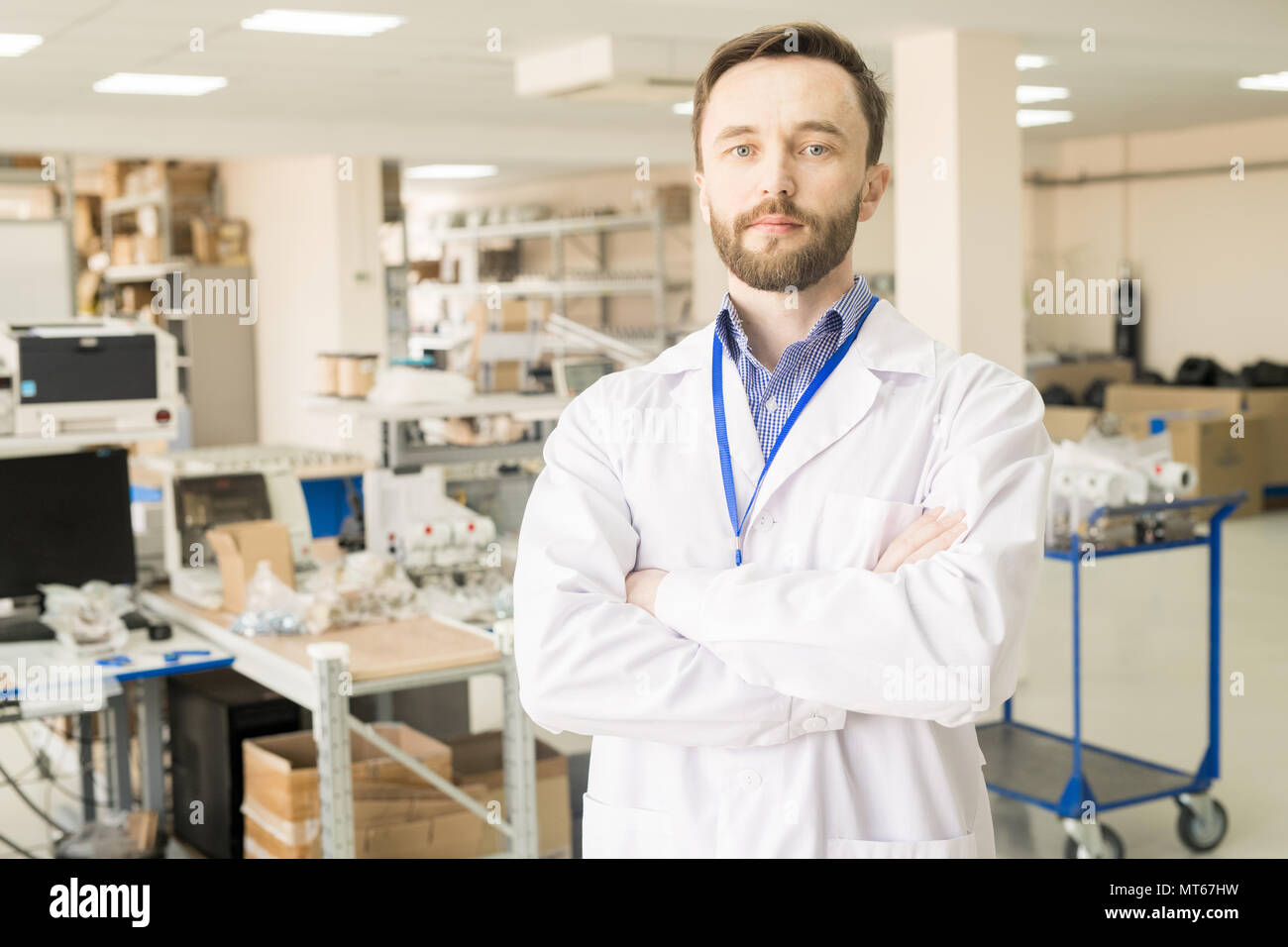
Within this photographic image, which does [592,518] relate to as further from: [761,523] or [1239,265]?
[1239,265]

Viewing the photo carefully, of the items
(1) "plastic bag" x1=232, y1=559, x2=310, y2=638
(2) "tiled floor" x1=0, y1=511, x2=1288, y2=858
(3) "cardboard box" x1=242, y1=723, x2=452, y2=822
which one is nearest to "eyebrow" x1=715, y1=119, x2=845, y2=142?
(3) "cardboard box" x1=242, y1=723, x2=452, y2=822

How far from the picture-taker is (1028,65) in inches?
274

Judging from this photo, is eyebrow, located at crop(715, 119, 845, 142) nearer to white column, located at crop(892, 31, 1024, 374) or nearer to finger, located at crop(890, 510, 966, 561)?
finger, located at crop(890, 510, 966, 561)

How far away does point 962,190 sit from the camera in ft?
18.0

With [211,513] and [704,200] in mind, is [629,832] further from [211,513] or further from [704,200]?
[211,513]

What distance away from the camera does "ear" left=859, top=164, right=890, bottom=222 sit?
1551 millimetres

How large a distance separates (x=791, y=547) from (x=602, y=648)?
0.23 metres

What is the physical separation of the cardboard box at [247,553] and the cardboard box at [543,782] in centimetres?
66

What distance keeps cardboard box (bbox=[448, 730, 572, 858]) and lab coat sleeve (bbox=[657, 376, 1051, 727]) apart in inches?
87.8

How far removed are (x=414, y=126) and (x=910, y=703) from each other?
854cm

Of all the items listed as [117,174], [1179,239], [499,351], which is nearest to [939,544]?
[499,351]

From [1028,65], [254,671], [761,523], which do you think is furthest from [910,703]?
[1028,65]

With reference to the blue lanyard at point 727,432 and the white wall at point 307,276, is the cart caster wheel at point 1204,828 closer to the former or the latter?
the blue lanyard at point 727,432
